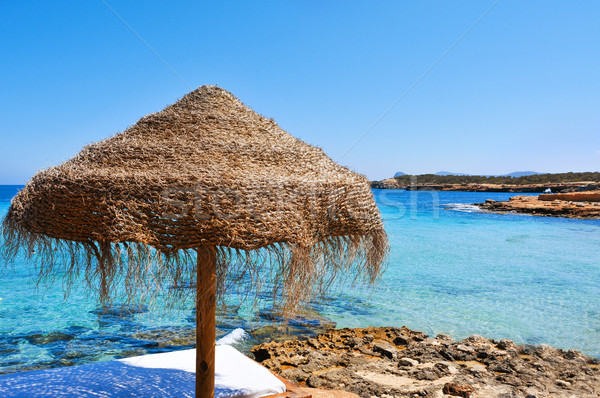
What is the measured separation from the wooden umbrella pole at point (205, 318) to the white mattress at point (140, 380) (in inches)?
12.6

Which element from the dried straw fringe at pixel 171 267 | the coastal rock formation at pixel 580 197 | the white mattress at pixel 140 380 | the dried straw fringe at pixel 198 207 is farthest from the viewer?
the coastal rock formation at pixel 580 197

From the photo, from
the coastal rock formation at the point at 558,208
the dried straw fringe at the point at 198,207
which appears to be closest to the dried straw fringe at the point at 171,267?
the dried straw fringe at the point at 198,207

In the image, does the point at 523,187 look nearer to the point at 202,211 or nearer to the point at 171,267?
the point at 171,267

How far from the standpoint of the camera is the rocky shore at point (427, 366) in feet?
14.3

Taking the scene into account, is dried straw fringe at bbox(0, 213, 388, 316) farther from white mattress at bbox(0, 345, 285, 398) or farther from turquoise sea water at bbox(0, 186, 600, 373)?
white mattress at bbox(0, 345, 285, 398)

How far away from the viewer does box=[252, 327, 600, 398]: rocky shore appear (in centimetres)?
436

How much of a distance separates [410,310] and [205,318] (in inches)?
306

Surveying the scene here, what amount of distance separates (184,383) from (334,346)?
3198 mm

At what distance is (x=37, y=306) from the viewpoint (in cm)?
951

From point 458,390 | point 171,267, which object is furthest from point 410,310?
point 171,267

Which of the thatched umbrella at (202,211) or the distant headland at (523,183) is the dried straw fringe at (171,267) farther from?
the distant headland at (523,183)

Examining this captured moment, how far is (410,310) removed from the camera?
9.28 m

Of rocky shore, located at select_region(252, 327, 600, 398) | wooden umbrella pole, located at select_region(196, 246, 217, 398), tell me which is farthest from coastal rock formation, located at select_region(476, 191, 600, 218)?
wooden umbrella pole, located at select_region(196, 246, 217, 398)

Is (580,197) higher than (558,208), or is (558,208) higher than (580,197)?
(580,197)
